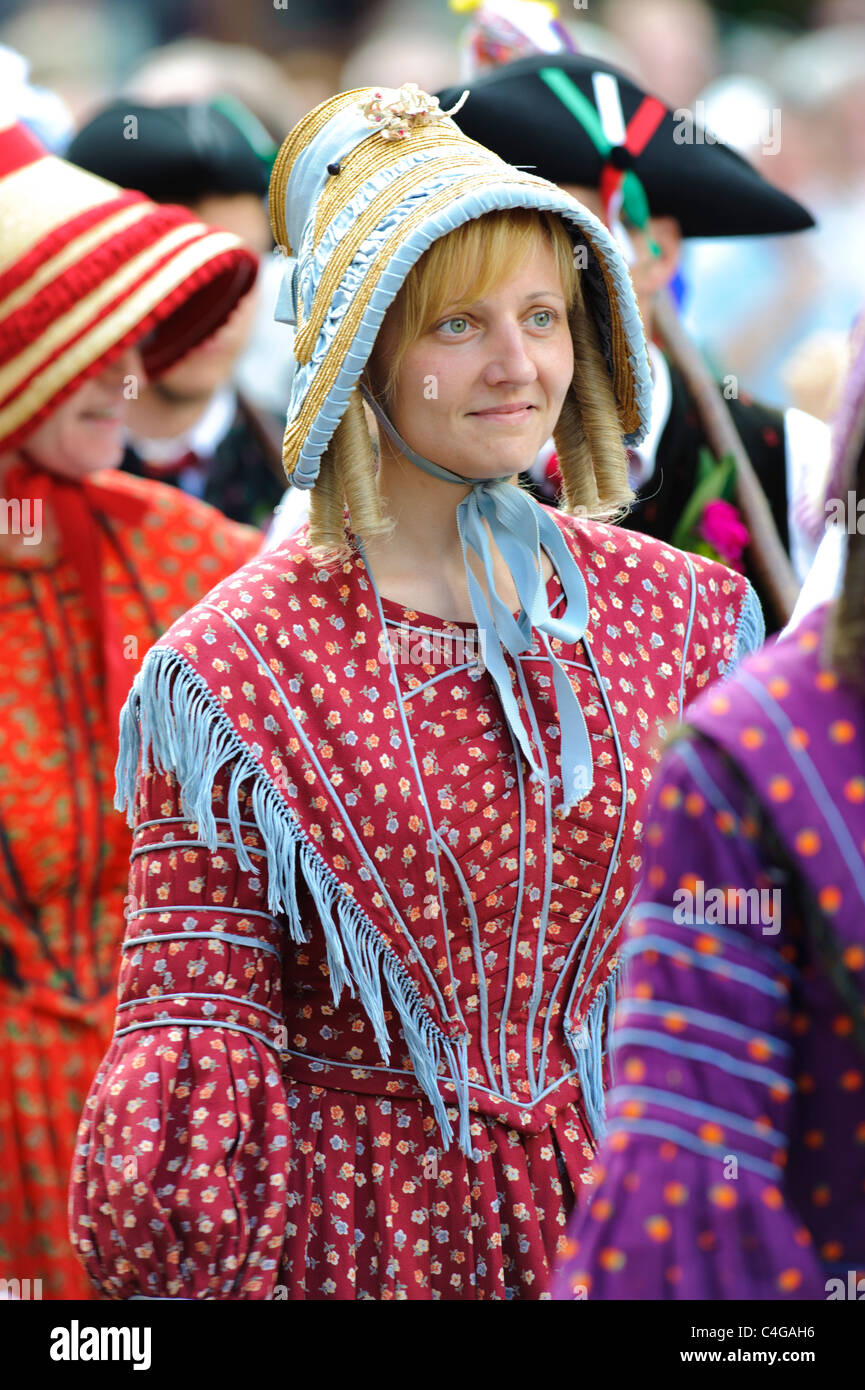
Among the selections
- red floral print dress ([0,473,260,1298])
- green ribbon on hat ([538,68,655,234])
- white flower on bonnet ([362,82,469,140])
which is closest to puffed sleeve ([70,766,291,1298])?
white flower on bonnet ([362,82,469,140])

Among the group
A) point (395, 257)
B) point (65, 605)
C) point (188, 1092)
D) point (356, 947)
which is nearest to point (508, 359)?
point (395, 257)

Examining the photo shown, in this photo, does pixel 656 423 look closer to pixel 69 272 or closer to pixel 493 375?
pixel 69 272

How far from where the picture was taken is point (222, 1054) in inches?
85.4

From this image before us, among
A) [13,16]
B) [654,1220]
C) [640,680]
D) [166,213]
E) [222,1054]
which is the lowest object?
[654,1220]

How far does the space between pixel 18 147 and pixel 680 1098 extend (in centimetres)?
276

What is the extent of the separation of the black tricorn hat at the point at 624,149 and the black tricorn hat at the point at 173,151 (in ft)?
4.85

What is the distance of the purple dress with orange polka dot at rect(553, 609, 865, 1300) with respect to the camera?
1.36 m

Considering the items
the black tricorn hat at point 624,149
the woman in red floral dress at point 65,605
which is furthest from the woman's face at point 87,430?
the black tricorn hat at point 624,149

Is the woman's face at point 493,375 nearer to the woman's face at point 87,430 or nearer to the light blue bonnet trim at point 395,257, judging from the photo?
the light blue bonnet trim at point 395,257

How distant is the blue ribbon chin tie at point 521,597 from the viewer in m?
2.30

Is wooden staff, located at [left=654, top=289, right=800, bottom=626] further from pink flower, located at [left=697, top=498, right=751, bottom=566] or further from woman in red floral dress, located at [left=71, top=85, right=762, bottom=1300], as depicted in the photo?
woman in red floral dress, located at [left=71, top=85, right=762, bottom=1300]

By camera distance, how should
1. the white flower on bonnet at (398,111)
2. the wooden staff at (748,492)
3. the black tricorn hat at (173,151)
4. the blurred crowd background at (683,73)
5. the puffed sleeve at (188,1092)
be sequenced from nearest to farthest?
the puffed sleeve at (188,1092) < the white flower on bonnet at (398,111) < the wooden staff at (748,492) < the black tricorn hat at (173,151) < the blurred crowd background at (683,73)

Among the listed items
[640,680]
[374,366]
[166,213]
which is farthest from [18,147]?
[640,680]

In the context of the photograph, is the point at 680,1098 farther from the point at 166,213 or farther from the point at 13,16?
the point at 13,16
